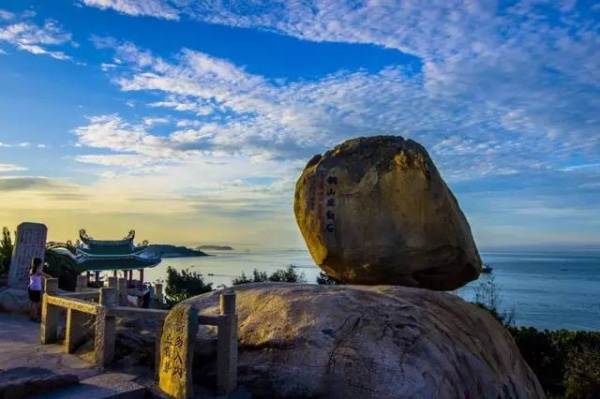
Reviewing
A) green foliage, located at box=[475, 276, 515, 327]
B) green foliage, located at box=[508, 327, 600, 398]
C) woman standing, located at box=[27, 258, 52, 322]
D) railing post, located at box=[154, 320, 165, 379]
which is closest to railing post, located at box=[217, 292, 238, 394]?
railing post, located at box=[154, 320, 165, 379]

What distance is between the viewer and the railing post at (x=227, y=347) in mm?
5297

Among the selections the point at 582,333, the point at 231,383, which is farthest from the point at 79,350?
the point at 582,333

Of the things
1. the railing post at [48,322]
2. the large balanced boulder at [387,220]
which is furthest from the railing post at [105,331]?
the large balanced boulder at [387,220]

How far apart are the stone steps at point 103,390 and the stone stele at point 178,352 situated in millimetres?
284

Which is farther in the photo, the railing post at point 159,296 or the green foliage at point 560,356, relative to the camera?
the railing post at point 159,296

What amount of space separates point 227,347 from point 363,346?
138 centimetres

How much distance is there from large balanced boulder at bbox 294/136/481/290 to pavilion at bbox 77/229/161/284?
15.5 metres

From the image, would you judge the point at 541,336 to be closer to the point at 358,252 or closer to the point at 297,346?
the point at 358,252

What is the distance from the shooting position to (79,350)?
716 cm

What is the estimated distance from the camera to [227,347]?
17.4 ft

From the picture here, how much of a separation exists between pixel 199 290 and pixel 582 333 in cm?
1841

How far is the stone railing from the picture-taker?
531 cm

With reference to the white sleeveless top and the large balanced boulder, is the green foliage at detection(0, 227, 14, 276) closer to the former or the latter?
the white sleeveless top

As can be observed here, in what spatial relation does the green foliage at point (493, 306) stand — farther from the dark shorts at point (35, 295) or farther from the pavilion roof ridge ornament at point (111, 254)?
the pavilion roof ridge ornament at point (111, 254)
